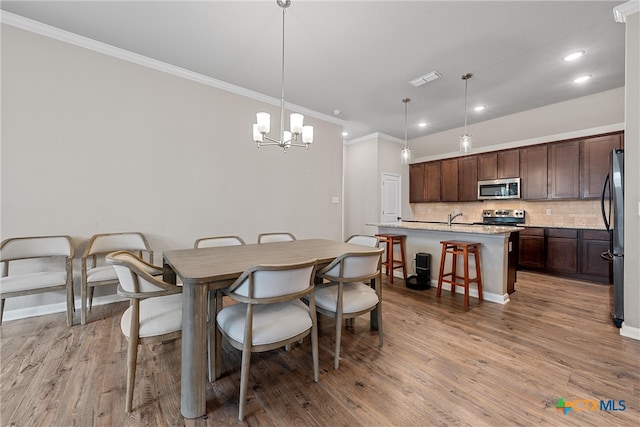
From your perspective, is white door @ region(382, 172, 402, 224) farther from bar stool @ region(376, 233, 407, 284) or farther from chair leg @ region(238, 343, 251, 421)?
chair leg @ region(238, 343, 251, 421)

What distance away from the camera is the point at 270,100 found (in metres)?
4.23

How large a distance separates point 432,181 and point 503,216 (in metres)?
1.68

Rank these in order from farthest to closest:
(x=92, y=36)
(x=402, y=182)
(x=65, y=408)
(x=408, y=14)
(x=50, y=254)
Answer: (x=402, y=182) < (x=92, y=36) < (x=50, y=254) < (x=408, y=14) < (x=65, y=408)

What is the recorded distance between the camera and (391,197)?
6.39m

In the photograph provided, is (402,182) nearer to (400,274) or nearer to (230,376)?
(400,274)

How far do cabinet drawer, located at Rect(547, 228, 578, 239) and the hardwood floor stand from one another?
201 centimetres

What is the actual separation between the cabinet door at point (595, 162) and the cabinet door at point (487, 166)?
4.15 ft

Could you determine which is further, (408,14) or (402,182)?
(402,182)

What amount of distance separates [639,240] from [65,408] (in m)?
4.34

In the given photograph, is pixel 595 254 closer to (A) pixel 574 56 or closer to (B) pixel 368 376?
(A) pixel 574 56

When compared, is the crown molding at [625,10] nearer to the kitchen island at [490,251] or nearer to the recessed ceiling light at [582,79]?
the recessed ceiling light at [582,79]

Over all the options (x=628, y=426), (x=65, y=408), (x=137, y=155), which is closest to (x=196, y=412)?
(x=65, y=408)

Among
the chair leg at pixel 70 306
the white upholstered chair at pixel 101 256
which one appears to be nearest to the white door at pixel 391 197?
the white upholstered chair at pixel 101 256

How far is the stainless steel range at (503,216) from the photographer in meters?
5.11
